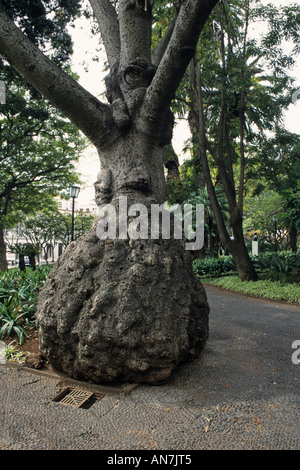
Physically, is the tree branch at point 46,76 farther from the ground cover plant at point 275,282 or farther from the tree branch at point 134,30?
the ground cover plant at point 275,282

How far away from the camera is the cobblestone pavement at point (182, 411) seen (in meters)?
2.16

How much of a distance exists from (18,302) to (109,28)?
4.43 m

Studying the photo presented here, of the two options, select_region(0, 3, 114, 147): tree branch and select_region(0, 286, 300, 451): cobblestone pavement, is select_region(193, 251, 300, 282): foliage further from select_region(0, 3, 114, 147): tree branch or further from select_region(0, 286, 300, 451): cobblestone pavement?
select_region(0, 3, 114, 147): tree branch

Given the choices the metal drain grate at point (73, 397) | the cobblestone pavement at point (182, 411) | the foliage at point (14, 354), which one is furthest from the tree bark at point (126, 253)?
the foliage at point (14, 354)

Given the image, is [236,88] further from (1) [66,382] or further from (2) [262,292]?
(1) [66,382]

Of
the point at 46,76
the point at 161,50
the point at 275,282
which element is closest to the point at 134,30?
the point at 161,50

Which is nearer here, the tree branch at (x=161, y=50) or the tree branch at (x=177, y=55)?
the tree branch at (x=177, y=55)

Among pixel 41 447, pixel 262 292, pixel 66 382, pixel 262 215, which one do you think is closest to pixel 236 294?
pixel 262 292

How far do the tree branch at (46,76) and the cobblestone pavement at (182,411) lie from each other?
295 centimetres

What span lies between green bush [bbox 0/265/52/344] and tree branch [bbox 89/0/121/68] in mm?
3848

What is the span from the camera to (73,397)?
9.16 ft

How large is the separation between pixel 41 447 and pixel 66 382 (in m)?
0.95

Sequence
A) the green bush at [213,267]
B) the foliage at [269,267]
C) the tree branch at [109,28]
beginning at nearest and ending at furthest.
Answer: the tree branch at [109,28] → the foliage at [269,267] → the green bush at [213,267]

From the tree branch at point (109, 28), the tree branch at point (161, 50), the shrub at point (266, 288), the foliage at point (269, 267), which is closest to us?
the tree branch at point (109, 28)
